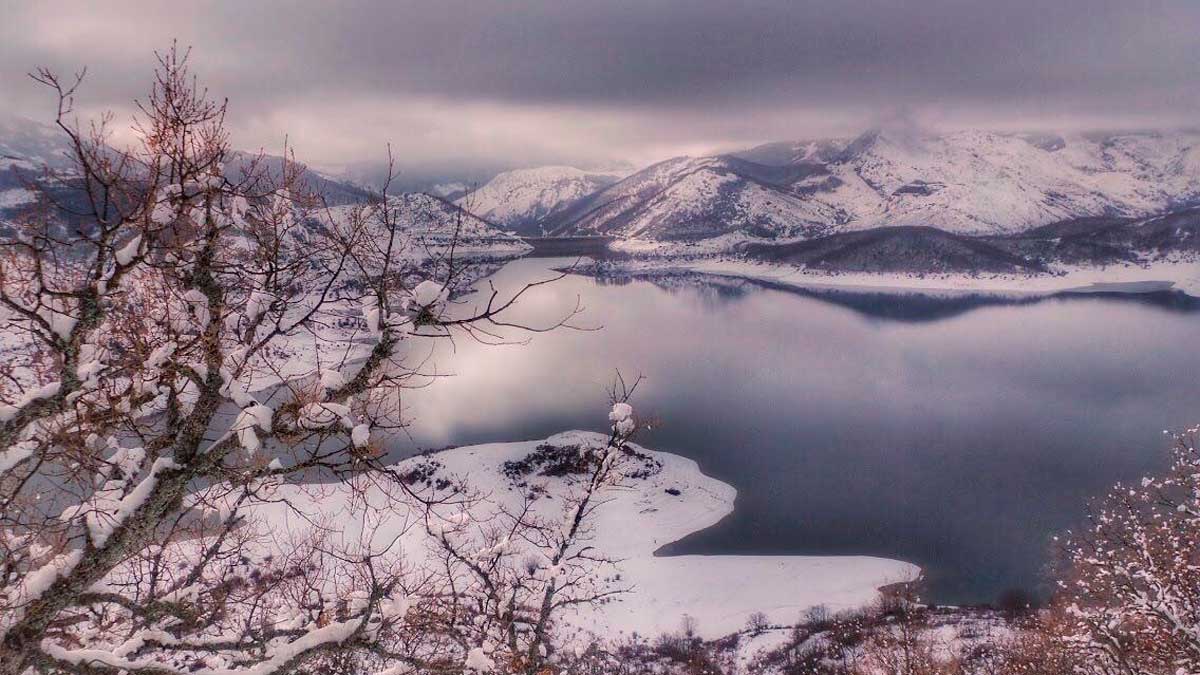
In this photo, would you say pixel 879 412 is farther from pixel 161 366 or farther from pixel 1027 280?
pixel 1027 280

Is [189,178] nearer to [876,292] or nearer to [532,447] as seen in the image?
[532,447]

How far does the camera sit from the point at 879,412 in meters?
45.9

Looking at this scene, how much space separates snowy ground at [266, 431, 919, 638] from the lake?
4.25 ft

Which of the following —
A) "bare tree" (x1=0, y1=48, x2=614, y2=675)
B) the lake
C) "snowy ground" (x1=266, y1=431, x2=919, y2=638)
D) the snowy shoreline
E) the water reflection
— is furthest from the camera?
the snowy shoreline

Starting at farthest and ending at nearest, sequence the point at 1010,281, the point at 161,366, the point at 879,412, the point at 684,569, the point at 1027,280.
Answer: the point at 1010,281 → the point at 1027,280 → the point at 879,412 → the point at 684,569 → the point at 161,366

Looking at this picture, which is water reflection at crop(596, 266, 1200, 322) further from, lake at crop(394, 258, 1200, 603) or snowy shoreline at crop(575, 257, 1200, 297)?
lake at crop(394, 258, 1200, 603)

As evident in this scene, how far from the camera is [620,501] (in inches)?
1265

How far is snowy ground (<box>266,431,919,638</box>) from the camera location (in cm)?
2280

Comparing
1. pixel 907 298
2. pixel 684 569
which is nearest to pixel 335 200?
pixel 684 569

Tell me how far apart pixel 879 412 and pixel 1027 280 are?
343 feet

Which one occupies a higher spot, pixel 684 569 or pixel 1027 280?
pixel 1027 280

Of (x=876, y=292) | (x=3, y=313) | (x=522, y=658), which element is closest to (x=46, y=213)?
(x=3, y=313)

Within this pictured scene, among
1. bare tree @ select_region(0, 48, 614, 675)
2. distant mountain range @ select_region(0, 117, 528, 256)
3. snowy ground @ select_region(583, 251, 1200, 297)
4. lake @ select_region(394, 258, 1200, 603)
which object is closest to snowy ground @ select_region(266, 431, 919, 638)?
lake @ select_region(394, 258, 1200, 603)

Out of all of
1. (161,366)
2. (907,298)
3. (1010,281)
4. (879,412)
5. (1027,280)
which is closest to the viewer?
(161,366)
